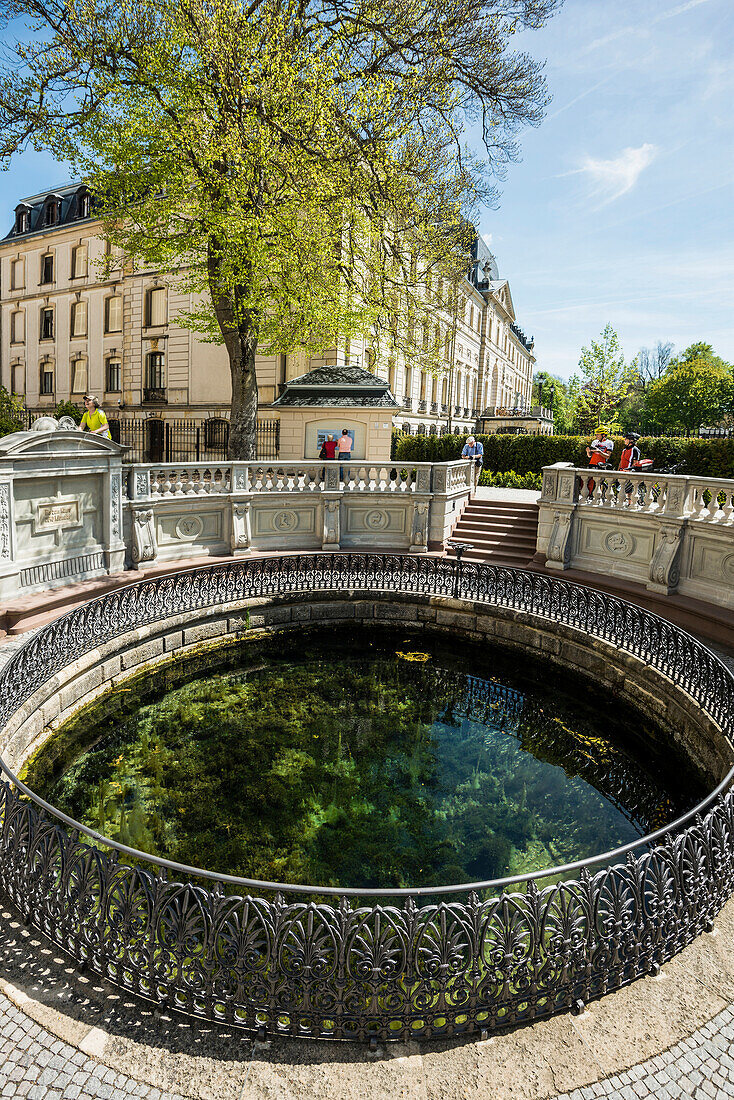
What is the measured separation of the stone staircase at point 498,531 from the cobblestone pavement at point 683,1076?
10.4 meters

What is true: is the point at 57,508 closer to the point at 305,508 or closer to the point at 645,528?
the point at 305,508

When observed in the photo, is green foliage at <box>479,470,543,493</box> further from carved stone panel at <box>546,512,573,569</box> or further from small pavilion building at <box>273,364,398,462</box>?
carved stone panel at <box>546,512,573,569</box>

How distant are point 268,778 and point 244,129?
13.0 metres

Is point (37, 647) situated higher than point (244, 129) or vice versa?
point (244, 129)

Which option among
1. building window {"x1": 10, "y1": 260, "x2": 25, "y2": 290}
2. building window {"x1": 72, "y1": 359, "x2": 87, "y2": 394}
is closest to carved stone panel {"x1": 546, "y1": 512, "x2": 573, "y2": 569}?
building window {"x1": 72, "y1": 359, "x2": 87, "y2": 394}

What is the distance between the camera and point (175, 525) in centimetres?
1206

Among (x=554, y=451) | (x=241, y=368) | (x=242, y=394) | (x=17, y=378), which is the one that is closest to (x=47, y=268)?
(x=17, y=378)

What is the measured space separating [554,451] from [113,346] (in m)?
25.6

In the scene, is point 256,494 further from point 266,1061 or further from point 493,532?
point 266,1061

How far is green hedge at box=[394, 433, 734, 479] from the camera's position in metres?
21.5

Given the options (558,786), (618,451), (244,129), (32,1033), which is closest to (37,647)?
(32,1033)

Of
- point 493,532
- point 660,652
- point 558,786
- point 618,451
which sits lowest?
point 558,786

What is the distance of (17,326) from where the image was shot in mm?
40656

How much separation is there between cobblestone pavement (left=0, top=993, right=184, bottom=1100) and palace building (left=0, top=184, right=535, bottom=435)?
793 inches
